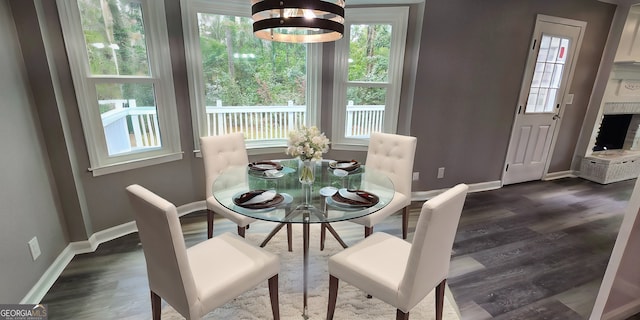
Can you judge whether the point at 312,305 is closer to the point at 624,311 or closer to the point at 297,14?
the point at 297,14

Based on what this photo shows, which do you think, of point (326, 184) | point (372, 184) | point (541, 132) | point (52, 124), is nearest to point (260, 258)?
point (326, 184)

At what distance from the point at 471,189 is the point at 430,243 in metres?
2.98

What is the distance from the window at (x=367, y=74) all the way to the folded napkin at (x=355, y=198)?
1.58 metres

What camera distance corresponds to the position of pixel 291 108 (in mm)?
3340

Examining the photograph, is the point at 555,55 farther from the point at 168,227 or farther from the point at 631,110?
the point at 168,227

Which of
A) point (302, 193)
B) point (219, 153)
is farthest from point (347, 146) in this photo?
point (302, 193)

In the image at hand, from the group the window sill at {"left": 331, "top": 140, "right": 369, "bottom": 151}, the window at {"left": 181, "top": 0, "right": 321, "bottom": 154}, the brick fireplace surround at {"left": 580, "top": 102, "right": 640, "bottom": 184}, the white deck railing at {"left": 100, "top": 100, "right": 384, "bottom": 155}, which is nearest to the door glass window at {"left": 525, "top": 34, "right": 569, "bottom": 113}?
the brick fireplace surround at {"left": 580, "top": 102, "right": 640, "bottom": 184}

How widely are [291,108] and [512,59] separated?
8.91 ft

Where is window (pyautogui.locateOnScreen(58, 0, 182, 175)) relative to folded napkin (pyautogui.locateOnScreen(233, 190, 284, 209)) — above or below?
above

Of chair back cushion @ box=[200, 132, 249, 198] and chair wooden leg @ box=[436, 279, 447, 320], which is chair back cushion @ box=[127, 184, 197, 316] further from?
chair wooden leg @ box=[436, 279, 447, 320]

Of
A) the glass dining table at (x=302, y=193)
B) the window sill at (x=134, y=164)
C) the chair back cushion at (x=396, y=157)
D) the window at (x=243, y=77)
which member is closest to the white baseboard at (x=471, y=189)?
the chair back cushion at (x=396, y=157)

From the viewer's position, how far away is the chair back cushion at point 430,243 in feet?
3.99

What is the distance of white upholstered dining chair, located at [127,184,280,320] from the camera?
3.83 feet

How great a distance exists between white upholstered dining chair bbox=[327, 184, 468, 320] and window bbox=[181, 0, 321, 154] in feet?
6.36
